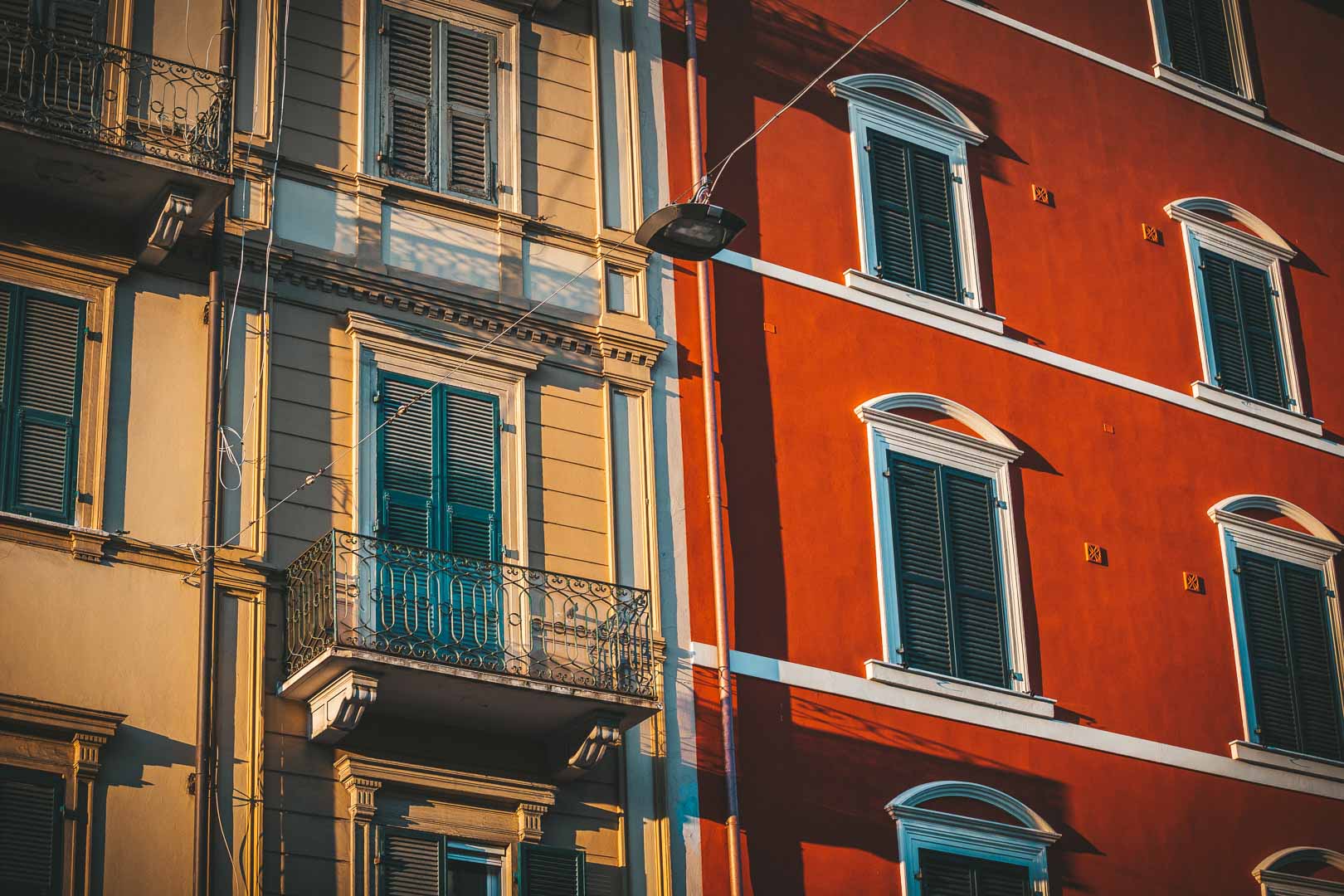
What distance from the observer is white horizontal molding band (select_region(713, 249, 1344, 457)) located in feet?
67.7

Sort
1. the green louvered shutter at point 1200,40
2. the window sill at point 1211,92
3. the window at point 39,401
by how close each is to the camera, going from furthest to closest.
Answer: the green louvered shutter at point 1200,40
the window sill at point 1211,92
the window at point 39,401

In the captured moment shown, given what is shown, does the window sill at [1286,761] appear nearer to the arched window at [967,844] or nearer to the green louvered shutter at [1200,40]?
the arched window at [967,844]

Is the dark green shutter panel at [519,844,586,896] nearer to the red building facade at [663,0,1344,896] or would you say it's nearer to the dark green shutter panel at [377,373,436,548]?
the red building facade at [663,0,1344,896]

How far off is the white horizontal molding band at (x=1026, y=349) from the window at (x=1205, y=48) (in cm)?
407

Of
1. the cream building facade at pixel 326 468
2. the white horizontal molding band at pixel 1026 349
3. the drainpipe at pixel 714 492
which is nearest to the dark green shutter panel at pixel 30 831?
the cream building facade at pixel 326 468

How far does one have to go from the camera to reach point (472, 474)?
59.9 feet

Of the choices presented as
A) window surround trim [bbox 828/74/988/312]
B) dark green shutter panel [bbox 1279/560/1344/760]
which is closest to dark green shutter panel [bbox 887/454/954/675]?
window surround trim [bbox 828/74/988/312]

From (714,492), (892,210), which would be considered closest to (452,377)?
(714,492)

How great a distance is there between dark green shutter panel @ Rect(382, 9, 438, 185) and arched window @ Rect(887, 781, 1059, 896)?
6676 millimetres

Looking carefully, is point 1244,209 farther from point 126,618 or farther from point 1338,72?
point 126,618

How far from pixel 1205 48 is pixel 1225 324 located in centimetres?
374

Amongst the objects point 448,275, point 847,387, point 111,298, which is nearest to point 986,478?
point 847,387

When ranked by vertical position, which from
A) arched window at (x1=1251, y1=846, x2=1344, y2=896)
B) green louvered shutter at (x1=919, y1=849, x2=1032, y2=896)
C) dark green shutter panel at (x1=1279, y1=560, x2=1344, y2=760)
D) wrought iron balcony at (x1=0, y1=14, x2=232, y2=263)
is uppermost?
wrought iron balcony at (x1=0, y1=14, x2=232, y2=263)

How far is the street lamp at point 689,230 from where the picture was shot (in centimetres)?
1769
